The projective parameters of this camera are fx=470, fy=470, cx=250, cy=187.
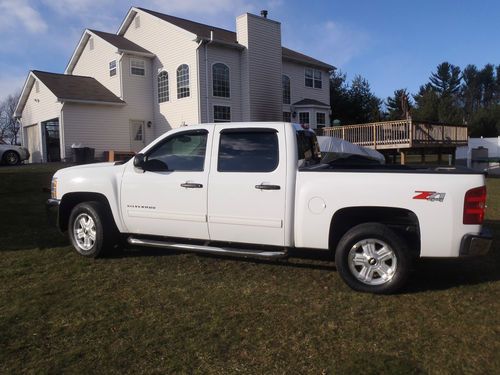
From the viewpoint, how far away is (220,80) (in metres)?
25.1

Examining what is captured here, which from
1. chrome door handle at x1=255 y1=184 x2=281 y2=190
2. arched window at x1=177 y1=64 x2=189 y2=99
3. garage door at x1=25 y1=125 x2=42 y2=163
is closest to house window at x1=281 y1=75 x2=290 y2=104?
arched window at x1=177 y1=64 x2=189 y2=99

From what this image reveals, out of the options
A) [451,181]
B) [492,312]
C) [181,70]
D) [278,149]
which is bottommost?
[492,312]

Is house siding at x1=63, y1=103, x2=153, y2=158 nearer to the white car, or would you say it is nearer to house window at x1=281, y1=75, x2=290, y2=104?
the white car

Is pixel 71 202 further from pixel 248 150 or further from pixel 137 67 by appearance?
pixel 137 67

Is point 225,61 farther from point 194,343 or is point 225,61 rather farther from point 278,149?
point 194,343

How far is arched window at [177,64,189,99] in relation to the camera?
24.9 m

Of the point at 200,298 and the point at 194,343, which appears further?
the point at 200,298

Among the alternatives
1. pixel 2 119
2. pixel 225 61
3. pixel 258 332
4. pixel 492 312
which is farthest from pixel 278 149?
pixel 2 119

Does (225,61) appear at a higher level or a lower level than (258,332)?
higher

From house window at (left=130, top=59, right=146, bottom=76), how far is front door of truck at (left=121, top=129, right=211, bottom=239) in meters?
21.6

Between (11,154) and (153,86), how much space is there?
910 cm

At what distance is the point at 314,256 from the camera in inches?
259

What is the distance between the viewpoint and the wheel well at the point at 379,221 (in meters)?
5.10

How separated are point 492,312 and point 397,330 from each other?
3.64 feet
